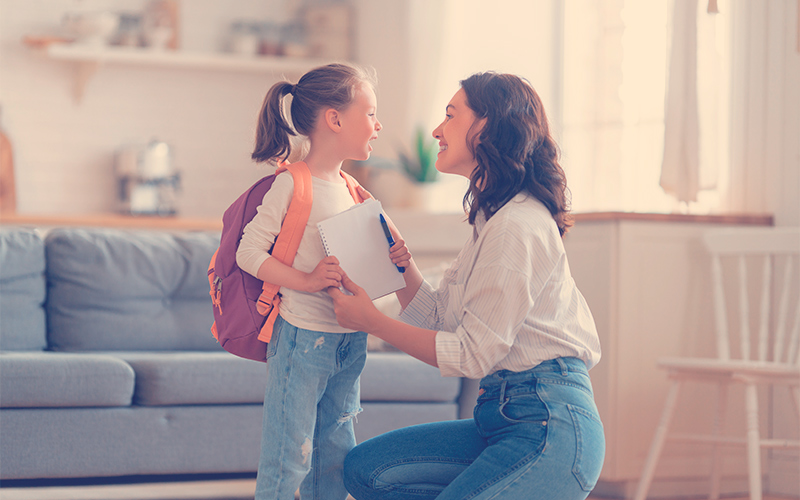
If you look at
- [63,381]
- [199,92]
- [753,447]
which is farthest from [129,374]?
[199,92]

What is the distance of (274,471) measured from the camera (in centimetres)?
130

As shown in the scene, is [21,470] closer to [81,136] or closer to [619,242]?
[619,242]

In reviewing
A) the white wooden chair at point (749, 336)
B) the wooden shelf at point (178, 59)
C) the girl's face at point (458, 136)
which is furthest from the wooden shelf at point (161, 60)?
the girl's face at point (458, 136)

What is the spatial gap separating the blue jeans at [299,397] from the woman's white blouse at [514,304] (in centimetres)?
20

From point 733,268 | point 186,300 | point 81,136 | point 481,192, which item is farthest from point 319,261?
point 81,136

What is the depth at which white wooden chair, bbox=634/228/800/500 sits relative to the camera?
7.14ft

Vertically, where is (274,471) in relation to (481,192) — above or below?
below

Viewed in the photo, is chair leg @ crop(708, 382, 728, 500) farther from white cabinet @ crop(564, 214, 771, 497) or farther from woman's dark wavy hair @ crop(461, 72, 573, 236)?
woman's dark wavy hair @ crop(461, 72, 573, 236)

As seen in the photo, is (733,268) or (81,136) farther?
(81,136)

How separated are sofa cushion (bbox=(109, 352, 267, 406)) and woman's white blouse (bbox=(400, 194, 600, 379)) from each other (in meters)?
1.13

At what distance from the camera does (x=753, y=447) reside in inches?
85.3

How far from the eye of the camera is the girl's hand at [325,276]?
128 centimetres

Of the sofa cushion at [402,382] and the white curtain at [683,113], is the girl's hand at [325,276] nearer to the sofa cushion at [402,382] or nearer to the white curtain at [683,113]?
the sofa cushion at [402,382]

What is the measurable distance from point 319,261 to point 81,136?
3343 mm
